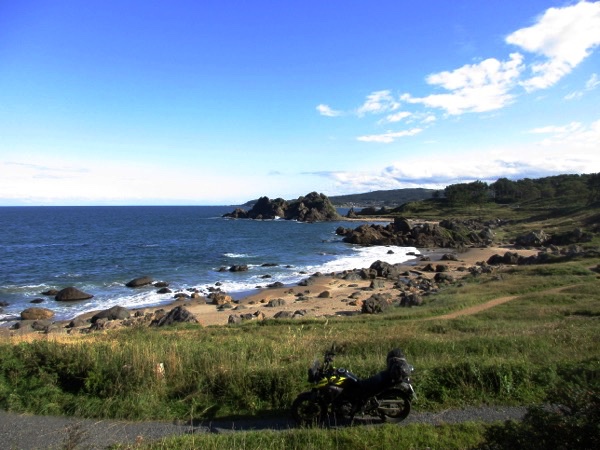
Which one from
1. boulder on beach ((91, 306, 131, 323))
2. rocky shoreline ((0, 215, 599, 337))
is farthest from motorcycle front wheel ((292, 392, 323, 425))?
boulder on beach ((91, 306, 131, 323))

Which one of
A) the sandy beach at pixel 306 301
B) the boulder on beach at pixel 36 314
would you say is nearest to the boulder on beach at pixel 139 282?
the sandy beach at pixel 306 301

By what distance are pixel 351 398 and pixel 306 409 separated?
86 centimetres

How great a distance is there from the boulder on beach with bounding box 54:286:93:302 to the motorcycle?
34530 millimetres

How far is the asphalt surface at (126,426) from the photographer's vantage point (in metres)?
7.03

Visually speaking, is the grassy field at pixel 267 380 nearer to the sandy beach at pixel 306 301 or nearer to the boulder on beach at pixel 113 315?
the sandy beach at pixel 306 301

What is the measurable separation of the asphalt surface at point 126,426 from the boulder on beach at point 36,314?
84.3 feet

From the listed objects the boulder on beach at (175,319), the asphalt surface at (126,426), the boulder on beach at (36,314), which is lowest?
the boulder on beach at (36,314)

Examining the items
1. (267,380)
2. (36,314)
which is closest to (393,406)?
(267,380)

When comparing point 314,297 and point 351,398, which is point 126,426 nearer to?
point 351,398

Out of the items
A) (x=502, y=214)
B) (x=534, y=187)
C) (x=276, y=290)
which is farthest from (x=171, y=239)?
(x=534, y=187)

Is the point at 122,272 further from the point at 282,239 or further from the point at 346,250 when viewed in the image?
the point at 282,239

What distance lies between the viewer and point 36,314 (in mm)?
30000

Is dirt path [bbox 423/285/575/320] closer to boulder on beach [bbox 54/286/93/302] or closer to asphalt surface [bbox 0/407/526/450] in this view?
asphalt surface [bbox 0/407/526/450]

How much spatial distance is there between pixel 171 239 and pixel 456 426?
8338 centimetres
